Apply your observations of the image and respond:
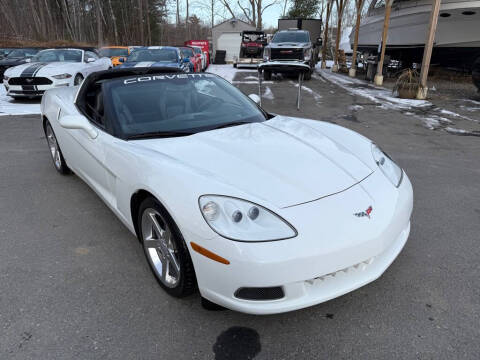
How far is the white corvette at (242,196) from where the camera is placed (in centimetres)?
174

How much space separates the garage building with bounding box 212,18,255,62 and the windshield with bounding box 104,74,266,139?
32492 mm

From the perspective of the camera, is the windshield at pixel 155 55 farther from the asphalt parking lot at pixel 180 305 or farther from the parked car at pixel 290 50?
the asphalt parking lot at pixel 180 305

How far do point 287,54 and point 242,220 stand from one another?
1510 cm

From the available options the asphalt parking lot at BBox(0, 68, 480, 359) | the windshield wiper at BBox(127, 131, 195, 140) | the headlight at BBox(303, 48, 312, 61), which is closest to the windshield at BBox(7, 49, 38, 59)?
the headlight at BBox(303, 48, 312, 61)

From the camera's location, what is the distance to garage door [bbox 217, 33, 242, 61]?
3428 cm

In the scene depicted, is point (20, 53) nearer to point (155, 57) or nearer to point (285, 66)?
point (155, 57)

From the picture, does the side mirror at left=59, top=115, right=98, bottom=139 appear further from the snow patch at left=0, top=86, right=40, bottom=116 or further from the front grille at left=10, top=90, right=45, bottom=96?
the front grille at left=10, top=90, right=45, bottom=96

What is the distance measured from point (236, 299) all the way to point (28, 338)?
1180 millimetres

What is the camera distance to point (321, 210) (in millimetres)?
1858

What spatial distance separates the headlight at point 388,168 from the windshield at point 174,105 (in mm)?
1065

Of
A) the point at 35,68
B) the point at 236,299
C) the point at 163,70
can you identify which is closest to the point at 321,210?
the point at 236,299

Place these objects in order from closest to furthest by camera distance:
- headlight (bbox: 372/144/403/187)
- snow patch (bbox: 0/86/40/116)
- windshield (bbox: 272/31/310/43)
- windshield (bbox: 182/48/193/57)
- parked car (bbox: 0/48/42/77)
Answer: headlight (bbox: 372/144/403/187) < snow patch (bbox: 0/86/40/116) < parked car (bbox: 0/48/42/77) < windshield (bbox: 182/48/193/57) < windshield (bbox: 272/31/310/43)

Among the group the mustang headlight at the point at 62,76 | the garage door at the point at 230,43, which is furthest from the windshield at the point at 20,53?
the garage door at the point at 230,43

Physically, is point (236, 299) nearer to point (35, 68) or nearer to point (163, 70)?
point (163, 70)
